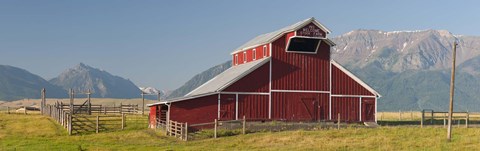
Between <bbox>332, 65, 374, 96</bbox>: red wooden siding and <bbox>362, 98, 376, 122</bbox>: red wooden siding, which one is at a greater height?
<bbox>332, 65, 374, 96</bbox>: red wooden siding

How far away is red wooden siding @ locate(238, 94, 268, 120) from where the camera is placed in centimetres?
5556

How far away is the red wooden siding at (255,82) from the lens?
Result: 55.6 metres

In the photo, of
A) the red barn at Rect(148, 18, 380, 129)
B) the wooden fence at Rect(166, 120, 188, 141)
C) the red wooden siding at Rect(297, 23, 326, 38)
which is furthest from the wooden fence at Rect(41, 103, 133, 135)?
the red wooden siding at Rect(297, 23, 326, 38)

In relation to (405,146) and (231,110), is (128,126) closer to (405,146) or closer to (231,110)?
(231,110)

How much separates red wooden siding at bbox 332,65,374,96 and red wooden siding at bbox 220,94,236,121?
394 inches

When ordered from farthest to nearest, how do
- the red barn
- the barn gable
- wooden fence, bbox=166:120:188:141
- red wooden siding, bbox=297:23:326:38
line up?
1. the barn gable
2. red wooden siding, bbox=297:23:326:38
3. the red barn
4. wooden fence, bbox=166:120:188:141

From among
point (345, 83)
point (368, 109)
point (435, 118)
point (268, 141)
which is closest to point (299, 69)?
point (345, 83)

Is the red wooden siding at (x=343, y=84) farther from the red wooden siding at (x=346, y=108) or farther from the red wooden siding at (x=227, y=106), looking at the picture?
the red wooden siding at (x=227, y=106)

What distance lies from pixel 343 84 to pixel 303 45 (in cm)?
535

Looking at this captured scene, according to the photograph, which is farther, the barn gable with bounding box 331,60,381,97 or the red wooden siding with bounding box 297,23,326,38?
the barn gable with bounding box 331,60,381,97

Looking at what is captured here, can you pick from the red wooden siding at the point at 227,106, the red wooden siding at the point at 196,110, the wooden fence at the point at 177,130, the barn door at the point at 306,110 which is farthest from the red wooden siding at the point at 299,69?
the wooden fence at the point at 177,130

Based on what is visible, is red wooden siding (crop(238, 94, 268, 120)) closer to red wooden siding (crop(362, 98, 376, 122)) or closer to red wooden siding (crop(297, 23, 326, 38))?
red wooden siding (crop(297, 23, 326, 38))

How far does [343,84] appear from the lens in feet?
193

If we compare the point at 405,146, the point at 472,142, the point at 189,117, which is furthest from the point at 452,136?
the point at 189,117
